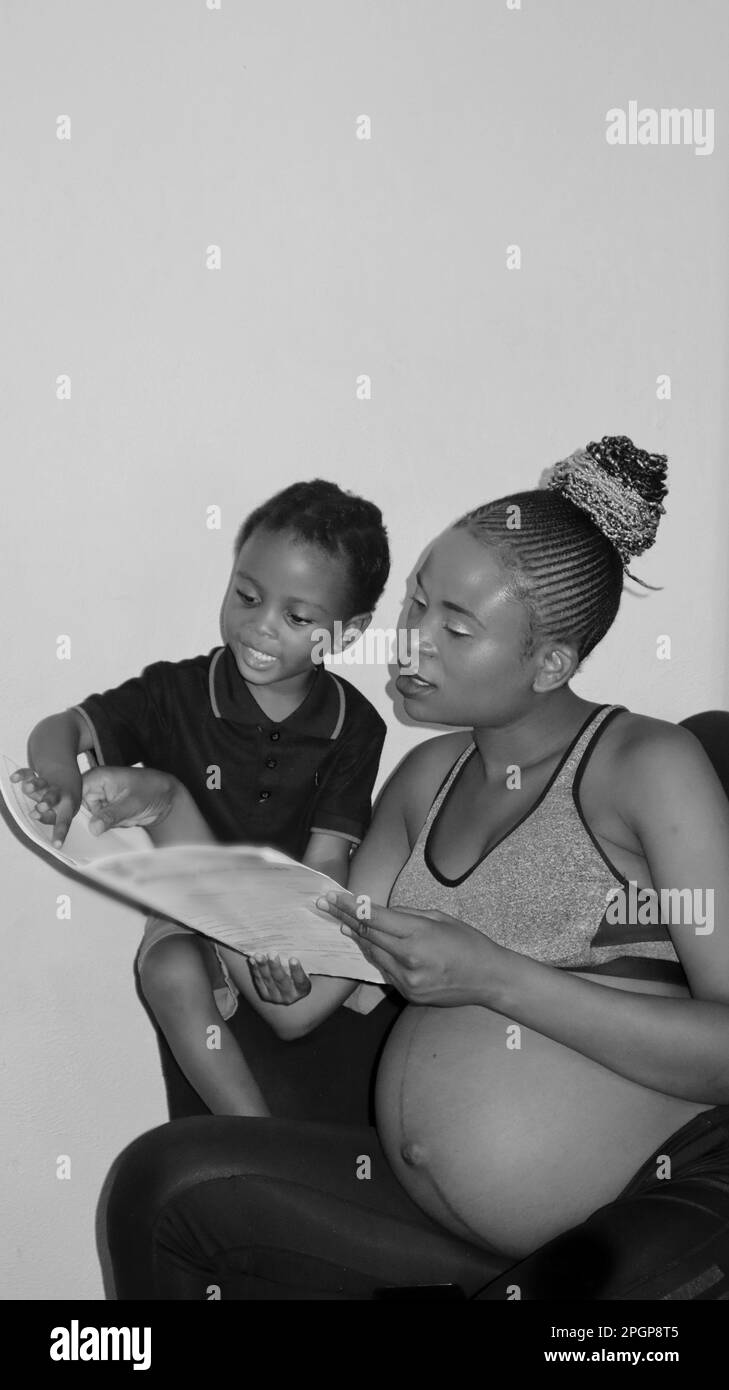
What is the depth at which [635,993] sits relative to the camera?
1154mm

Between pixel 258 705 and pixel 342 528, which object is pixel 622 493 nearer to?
pixel 342 528

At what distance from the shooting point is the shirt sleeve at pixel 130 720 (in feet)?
4.62

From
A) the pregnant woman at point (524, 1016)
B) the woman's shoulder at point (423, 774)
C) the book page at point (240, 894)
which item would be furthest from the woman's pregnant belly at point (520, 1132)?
the woman's shoulder at point (423, 774)

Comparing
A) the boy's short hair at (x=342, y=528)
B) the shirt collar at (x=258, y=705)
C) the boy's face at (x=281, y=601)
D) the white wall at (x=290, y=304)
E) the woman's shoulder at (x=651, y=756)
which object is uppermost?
the white wall at (x=290, y=304)

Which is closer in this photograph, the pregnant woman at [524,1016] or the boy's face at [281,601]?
the pregnant woman at [524,1016]

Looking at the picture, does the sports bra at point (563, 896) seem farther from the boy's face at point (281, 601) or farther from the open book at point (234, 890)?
the boy's face at point (281, 601)

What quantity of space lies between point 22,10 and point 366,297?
498mm

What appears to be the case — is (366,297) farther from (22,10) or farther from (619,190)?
(22,10)

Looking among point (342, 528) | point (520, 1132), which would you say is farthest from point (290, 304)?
point (520, 1132)

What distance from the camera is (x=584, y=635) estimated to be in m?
1.28

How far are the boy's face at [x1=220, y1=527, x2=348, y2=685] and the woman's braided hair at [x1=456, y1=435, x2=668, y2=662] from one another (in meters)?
0.18
